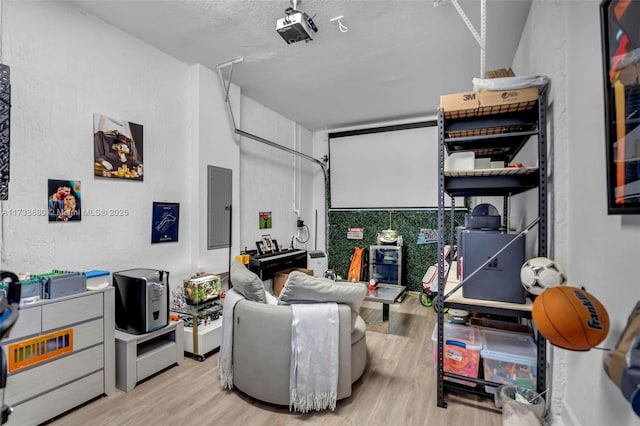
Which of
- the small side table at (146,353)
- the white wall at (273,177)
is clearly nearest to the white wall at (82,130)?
the small side table at (146,353)

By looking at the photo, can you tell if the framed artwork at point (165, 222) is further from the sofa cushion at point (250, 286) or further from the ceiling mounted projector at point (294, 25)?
the ceiling mounted projector at point (294, 25)

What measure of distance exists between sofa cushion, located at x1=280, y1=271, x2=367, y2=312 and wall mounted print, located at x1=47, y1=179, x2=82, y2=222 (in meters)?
1.87

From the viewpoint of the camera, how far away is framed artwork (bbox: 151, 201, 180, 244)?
316 cm

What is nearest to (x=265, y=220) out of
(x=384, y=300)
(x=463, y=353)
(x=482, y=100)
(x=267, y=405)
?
(x=384, y=300)

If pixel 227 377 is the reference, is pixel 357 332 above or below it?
above

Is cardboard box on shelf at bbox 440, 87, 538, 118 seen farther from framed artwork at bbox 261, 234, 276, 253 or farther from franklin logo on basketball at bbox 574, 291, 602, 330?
framed artwork at bbox 261, 234, 276, 253

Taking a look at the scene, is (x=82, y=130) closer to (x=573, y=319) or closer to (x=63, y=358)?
(x=63, y=358)

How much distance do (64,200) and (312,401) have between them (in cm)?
247

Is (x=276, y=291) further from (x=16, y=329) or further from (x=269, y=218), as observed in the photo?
(x=16, y=329)

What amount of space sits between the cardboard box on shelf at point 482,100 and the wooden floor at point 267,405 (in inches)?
81.6

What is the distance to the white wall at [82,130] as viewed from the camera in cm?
222

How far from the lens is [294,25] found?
235cm

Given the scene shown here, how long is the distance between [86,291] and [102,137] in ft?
4.40

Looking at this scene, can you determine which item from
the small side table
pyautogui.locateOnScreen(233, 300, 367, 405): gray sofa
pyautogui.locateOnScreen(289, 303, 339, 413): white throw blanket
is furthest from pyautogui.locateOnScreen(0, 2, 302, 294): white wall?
pyautogui.locateOnScreen(289, 303, 339, 413): white throw blanket
